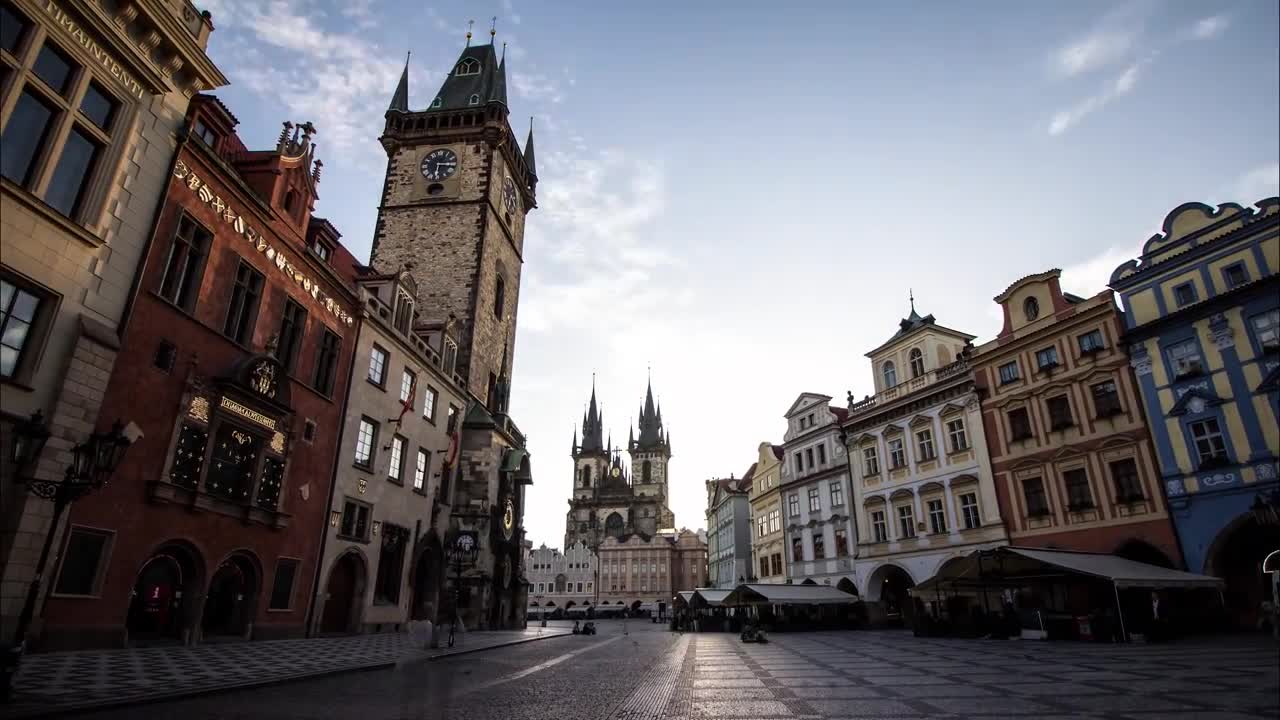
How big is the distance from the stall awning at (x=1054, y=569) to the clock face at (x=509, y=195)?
33.3 meters

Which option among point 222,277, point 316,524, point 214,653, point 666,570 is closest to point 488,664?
point 214,653

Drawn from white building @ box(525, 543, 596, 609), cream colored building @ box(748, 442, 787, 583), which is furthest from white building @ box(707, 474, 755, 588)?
white building @ box(525, 543, 596, 609)

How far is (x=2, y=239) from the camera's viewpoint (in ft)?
36.5

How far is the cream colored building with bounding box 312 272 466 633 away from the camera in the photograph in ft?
73.6

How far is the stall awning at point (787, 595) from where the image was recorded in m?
32.0

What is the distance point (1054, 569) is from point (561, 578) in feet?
310

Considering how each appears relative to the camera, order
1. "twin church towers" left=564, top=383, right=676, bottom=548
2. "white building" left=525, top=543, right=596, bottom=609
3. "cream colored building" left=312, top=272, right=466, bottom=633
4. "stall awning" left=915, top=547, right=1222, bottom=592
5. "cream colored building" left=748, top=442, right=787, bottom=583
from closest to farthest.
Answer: "stall awning" left=915, top=547, right=1222, bottom=592
"cream colored building" left=312, top=272, right=466, bottom=633
"cream colored building" left=748, top=442, right=787, bottom=583
"white building" left=525, top=543, right=596, bottom=609
"twin church towers" left=564, top=383, right=676, bottom=548

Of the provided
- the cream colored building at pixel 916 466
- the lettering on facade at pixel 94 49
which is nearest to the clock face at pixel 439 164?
the lettering on facade at pixel 94 49

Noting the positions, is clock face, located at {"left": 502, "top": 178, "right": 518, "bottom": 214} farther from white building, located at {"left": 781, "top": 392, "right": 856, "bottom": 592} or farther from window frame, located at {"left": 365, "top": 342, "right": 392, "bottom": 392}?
white building, located at {"left": 781, "top": 392, "right": 856, "bottom": 592}

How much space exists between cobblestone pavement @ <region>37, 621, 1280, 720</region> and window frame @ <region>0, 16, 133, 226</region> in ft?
32.7

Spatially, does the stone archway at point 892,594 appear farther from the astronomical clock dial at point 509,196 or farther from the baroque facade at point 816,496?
the astronomical clock dial at point 509,196

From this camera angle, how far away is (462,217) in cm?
3850

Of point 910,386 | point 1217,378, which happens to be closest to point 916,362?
point 910,386

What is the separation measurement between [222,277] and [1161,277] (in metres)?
32.0
